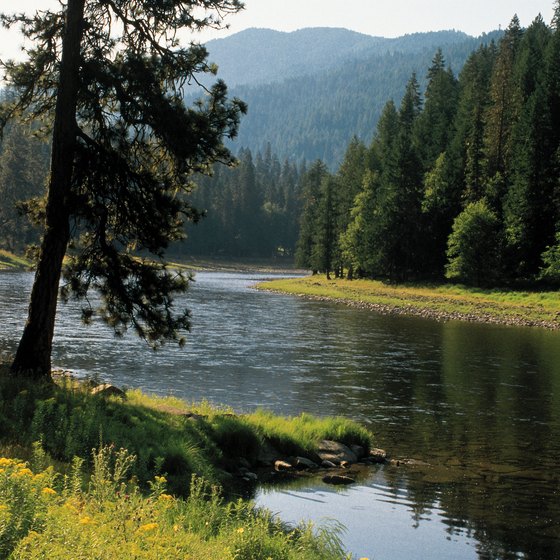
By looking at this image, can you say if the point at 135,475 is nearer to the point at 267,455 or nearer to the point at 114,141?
the point at 267,455

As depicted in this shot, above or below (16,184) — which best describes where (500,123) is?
above

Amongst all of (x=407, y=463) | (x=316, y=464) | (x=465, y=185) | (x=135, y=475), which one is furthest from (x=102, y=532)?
(x=465, y=185)

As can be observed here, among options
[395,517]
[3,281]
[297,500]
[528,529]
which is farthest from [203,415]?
[3,281]

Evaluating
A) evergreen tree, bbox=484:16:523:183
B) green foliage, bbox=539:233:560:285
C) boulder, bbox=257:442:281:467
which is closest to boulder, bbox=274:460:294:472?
boulder, bbox=257:442:281:467

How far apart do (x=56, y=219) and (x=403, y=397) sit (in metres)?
13.3

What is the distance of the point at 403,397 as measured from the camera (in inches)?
937

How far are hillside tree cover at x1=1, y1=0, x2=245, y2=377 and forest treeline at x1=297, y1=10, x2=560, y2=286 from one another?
160 ft

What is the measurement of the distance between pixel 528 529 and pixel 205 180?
169 metres

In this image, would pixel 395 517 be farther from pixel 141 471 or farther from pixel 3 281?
pixel 3 281

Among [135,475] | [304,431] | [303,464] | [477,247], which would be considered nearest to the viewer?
[135,475]

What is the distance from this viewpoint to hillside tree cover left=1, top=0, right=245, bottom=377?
15.8 meters

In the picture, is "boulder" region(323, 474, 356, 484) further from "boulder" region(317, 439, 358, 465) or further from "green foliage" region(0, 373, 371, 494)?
"green foliage" region(0, 373, 371, 494)

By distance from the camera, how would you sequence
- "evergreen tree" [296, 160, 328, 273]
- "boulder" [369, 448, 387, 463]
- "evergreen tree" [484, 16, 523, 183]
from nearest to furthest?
"boulder" [369, 448, 387, 463]
"evergreen tree" [484, 16, 523, 183]
"evergreen tree" [296, 160, 328, 273]

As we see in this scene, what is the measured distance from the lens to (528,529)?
11.7m
